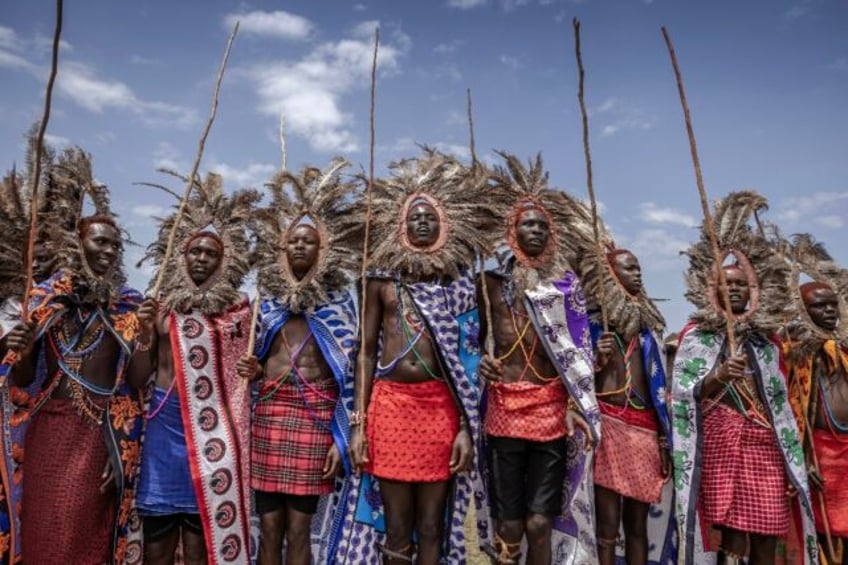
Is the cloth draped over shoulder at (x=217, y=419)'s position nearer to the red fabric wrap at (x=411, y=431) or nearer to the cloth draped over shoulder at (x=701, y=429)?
the red fabric wrap at (x=411, y=431)

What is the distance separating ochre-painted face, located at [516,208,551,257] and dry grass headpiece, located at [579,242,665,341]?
0.66 meters

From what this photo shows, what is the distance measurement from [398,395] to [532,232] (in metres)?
1.71

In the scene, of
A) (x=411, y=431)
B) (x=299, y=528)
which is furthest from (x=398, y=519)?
(x=299, y=528)

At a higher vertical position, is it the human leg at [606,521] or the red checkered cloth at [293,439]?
the red checkered cloth at [293,439]

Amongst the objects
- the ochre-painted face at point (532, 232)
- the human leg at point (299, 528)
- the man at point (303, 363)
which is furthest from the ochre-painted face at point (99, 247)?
the ochre-painted face at point (532, 232)

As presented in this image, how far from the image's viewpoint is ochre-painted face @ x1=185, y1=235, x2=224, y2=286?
547 centimetres

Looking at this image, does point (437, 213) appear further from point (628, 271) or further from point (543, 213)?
point (628, 271)

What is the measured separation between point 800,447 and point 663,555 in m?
1.60

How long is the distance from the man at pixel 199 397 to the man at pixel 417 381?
3.38ft

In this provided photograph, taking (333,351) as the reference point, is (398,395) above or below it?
below

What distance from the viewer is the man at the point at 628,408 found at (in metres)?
5.59

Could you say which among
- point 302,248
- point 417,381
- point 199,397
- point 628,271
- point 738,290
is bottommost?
point 199,397

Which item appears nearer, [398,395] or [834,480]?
[398,395]

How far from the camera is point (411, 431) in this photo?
4.84 metres
